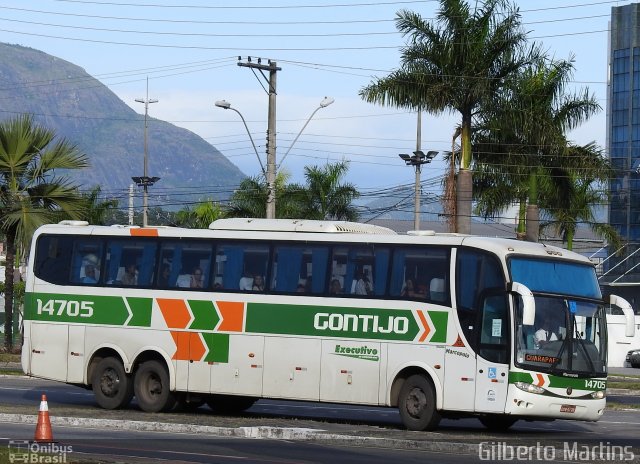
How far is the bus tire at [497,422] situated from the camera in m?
23.5

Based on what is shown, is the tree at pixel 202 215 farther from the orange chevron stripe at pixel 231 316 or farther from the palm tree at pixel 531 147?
the orange chevron stripe at pixel 231 316

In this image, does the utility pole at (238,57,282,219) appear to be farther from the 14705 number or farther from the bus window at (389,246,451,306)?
the bus window at (389,246,451,306)

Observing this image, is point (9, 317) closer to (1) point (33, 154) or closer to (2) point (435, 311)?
(1) point (33, 154)

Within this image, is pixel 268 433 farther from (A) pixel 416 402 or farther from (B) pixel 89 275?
(B) pixel 89 275

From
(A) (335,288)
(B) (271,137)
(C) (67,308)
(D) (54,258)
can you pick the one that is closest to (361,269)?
(A) (335,288)

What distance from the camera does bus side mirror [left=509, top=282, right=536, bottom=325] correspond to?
21062mm

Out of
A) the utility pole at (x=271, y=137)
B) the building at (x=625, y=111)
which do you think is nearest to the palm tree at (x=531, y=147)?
the utility pole at (x=271, y=137)

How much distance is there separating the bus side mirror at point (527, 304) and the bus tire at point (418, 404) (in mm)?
2263

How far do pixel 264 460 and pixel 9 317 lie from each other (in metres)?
29.6

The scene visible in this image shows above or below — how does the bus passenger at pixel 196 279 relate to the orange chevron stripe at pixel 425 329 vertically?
above

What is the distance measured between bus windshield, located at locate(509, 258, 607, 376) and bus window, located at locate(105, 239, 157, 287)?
7526 mm

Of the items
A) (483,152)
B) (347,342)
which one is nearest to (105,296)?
(347,342)

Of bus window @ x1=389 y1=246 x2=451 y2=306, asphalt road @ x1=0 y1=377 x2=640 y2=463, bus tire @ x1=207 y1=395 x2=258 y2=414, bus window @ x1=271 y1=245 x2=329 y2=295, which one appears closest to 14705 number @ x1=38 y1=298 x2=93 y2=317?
asphalt road @ x1=0 y1=377 x2=640 y2=463

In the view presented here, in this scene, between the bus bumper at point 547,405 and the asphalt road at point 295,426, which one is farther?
the bus bumper at point 547,405
